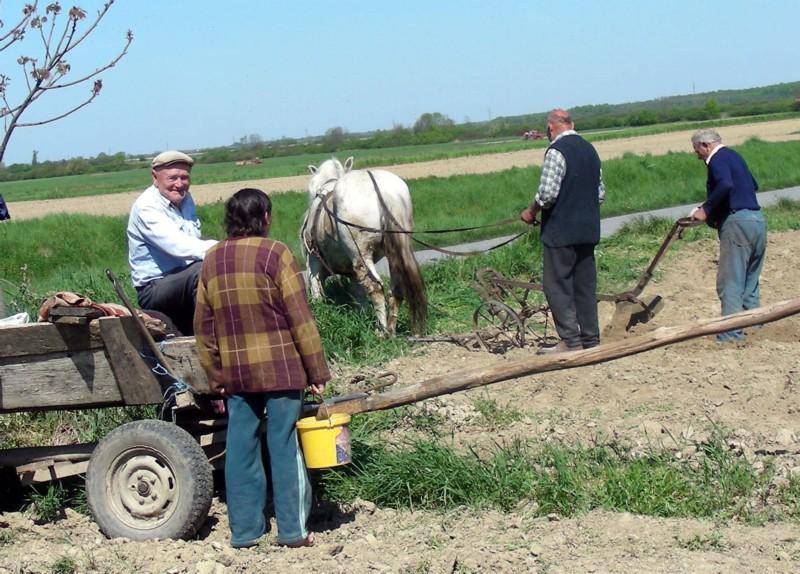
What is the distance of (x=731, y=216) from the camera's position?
8930 millimetres

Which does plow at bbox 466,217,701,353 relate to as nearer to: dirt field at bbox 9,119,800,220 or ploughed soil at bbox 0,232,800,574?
ploughed soil at bbox 0,232,800,574

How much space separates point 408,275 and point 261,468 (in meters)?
5.14

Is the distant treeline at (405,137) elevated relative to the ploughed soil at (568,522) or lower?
elevated

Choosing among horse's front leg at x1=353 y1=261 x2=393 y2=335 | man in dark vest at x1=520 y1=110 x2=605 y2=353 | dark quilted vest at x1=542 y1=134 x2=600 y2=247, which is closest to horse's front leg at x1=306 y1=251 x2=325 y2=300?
horse's front leg at x1=353 y1=261 x2=393 y2=335

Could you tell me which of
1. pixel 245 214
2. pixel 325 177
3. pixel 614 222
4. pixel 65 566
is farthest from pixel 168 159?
pixel 614 222

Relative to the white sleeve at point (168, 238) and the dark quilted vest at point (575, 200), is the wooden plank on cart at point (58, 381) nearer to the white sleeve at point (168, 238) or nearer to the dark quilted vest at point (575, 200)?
the white sleeve at point (168, 238)

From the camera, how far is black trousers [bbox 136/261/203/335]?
6.05 metres

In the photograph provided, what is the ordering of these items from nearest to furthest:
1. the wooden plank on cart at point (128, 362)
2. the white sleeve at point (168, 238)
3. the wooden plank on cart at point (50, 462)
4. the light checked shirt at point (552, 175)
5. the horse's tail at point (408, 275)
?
the wooden plank on cart at point (128, 362) → the wooden plank on cart at point (50, 462) → the white sleeve at point (168, 238) → the light checked shirt at point (552, 175) → the horse's tail at point (408, 275)

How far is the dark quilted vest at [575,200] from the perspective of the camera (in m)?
8.18

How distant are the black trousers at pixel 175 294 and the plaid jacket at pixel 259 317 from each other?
870mm

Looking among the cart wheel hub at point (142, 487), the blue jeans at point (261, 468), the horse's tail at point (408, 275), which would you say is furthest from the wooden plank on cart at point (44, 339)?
the horse's tail at point (408, 275)

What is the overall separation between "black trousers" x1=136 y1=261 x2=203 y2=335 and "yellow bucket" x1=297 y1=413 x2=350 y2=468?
124cm

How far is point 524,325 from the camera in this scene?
9.78 metres

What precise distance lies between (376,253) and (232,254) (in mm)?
5655
